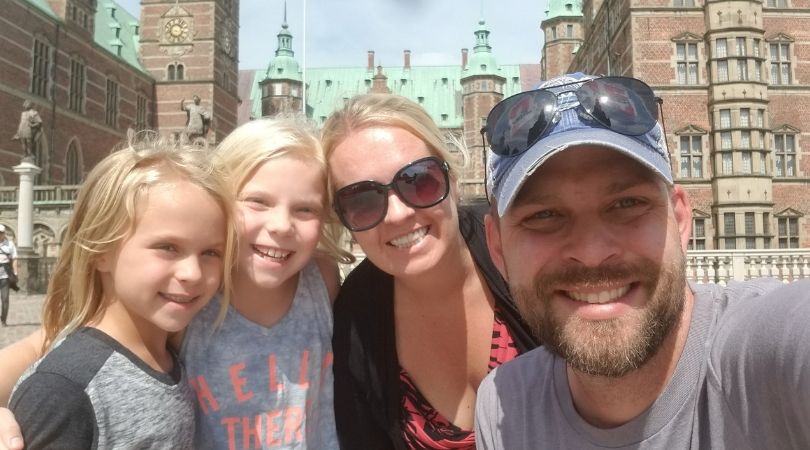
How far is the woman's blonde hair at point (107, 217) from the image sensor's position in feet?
6.11

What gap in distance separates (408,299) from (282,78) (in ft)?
163

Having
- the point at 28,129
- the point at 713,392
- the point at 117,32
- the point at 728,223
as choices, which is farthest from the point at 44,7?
the point at 713,392

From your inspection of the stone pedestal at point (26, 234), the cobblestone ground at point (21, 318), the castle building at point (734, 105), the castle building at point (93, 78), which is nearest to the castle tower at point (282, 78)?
the castle building at point (93, 78)

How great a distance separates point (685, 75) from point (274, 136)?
2106 cm

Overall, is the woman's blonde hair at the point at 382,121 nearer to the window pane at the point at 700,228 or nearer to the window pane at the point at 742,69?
the window pane at the point at 700,228

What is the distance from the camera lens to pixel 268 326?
85.7 inches

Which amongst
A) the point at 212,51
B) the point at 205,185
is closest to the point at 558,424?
the point at 205,185

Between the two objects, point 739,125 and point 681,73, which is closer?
point 739,125

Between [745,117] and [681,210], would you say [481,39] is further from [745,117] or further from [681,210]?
[681,210]

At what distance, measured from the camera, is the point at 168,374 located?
6.29 ft

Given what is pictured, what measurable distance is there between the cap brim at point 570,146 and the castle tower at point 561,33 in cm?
4246

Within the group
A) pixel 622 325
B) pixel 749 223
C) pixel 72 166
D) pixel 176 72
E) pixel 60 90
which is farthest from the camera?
pixel 176 72

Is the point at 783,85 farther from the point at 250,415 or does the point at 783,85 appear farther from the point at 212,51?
the point at 212,51

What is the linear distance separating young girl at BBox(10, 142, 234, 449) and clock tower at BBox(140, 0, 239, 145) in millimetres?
33520
